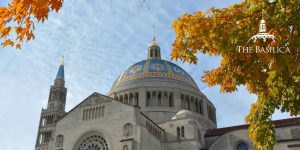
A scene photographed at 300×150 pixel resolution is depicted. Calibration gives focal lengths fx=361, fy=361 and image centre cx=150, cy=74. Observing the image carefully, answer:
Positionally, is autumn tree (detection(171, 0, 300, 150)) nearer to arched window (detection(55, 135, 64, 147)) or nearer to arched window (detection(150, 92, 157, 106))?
arched window (detection(55, 135, 64, 147))

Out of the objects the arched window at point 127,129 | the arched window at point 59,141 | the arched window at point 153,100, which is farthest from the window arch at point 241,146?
the arched window at point 59,141

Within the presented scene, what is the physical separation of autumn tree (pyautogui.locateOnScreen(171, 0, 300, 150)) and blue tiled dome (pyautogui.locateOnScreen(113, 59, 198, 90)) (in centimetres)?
4069

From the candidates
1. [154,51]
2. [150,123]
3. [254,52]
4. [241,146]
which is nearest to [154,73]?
[154,51]

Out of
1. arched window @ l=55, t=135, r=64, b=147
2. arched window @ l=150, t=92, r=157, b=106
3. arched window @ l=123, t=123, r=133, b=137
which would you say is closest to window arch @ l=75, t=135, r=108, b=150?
arched window @ l=55, t=135, r=64, b=147

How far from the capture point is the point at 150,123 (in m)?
38.6

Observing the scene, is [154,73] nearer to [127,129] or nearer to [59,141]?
[127,129]

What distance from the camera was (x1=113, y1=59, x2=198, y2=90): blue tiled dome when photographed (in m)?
51.9

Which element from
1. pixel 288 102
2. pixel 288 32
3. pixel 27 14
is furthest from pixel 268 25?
pixel 27 14

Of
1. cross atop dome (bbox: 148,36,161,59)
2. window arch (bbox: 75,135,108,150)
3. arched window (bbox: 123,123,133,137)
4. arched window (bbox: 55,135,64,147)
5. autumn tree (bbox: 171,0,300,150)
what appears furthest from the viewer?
cross atop dome (bbox: 148,36,161,59)

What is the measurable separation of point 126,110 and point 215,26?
2892cm

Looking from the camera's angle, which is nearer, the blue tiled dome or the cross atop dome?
the blue tiled dome

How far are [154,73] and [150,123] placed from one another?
14992 mm

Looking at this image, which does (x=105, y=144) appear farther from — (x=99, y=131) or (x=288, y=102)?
(x=288, y=102)

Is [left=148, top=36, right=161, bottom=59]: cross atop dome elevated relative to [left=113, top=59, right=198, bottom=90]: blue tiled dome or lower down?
elevated
